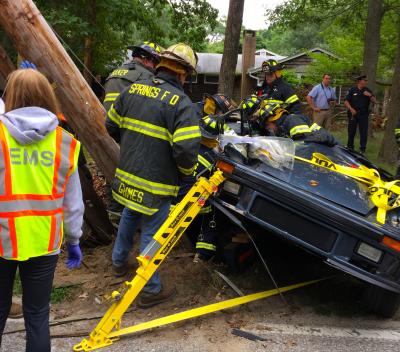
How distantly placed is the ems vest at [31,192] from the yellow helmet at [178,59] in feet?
4.55

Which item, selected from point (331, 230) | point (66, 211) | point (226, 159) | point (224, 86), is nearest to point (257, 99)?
point (226, 159)

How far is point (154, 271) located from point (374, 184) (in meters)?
1.84

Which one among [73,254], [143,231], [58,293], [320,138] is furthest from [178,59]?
[58,293]

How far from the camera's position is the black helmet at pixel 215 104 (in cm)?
495

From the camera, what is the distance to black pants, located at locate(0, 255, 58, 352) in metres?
2.44

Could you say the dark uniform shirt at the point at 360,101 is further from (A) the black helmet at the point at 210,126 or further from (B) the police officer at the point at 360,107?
(A) the black helmet at the point at 210,126

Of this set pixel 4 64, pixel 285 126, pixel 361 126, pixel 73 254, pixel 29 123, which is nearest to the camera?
pixel 29 123

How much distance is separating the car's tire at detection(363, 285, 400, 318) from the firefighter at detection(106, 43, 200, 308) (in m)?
1.64

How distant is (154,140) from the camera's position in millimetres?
3521

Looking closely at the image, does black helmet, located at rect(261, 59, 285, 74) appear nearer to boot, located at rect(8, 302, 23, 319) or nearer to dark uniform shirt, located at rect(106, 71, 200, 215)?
dark uniform shirt, located at rect(106, 71, 200, 215)

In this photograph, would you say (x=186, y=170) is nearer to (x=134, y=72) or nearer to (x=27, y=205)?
(x=27, y=205)

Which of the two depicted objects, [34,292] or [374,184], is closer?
[34,292]

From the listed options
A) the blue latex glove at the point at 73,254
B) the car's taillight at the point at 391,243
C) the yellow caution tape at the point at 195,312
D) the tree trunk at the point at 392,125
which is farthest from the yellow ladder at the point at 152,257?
the tree trunk at the point at 392,125

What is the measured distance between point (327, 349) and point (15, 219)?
7.29 ft
